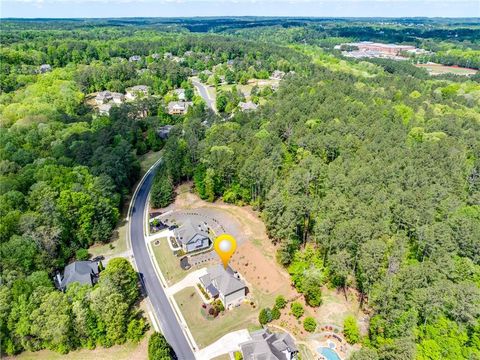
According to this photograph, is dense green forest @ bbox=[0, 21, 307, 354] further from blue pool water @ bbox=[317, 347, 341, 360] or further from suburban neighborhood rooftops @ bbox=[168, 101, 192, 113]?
blue pool water @ bbox=[317, 347, 341, 360]

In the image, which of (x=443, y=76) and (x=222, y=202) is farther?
(x=443, y=76)

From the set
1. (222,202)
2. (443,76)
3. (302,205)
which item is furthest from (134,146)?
(443,76)

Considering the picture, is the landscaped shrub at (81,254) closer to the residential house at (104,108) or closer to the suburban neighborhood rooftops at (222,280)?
the suburban neighborhood rooftops at (222,280)

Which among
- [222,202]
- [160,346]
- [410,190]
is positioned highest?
[410,190]

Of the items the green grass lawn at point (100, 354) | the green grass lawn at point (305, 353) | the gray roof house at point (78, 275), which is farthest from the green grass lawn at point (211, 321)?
the gray roof house at point (78, 275)

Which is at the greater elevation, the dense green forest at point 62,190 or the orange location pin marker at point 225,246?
the dense green forest at point 62,190

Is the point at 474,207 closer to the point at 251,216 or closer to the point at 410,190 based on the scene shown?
the point at 410,190

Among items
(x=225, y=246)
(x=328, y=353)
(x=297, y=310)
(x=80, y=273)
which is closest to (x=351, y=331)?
(x=328, y=353)
